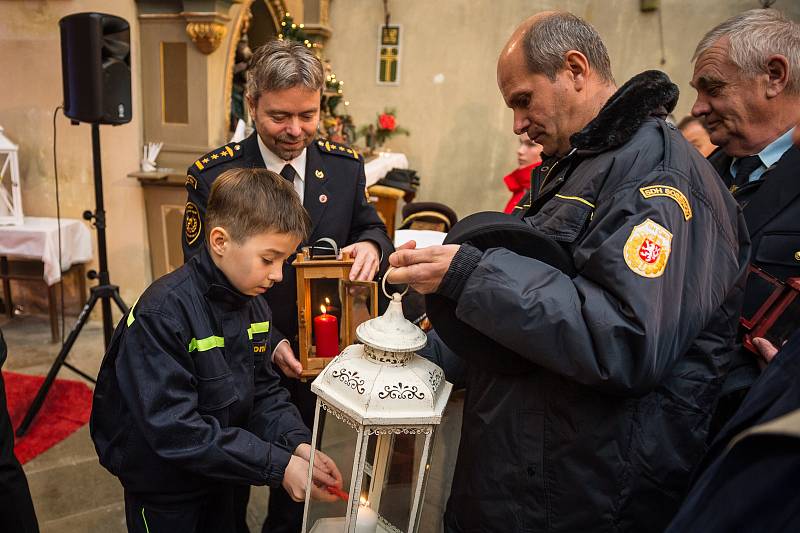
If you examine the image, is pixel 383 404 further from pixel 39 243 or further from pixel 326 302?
pixel 39 243

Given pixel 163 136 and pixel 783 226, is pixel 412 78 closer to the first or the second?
pixel 163 136

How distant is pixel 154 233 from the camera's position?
432 centimetres

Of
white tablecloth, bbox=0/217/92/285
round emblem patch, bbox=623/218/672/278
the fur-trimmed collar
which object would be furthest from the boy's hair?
white tablecloth, bbox=0/217/92/285

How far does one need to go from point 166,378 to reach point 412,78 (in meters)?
6.54

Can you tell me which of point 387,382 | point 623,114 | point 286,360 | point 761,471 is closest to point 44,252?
point 286,360

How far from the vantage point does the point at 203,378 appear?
1.32 m

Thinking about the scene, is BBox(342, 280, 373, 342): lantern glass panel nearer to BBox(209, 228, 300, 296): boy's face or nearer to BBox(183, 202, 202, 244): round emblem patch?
BBox(209, 228, 300, 296): boy's face

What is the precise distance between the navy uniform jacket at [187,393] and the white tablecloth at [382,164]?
3872 mm

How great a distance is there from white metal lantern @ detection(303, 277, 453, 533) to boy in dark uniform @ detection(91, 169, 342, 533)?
166mm

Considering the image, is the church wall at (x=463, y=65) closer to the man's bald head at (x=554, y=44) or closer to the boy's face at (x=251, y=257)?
the man's bald head at (x=554, y=44)

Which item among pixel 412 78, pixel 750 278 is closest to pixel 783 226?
pixel 750 278

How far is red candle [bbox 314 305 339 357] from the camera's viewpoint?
1493 millimetres

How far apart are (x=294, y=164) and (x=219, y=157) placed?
24 cm

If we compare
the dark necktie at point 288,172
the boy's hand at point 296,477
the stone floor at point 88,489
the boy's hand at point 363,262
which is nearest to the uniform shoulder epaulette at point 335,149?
the dark necktie at point 288,172
